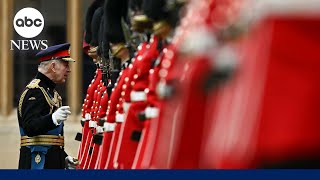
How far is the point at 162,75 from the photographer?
2518 mm

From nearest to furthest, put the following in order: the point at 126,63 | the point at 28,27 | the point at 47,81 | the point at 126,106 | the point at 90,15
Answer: the point at 126,106
the point at 126,63
the point at 47,81
the point at 90,15
the point at 28,27

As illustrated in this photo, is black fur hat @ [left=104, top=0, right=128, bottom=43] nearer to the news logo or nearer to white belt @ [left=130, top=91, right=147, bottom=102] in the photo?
white belt @ [left=130, top=91, right=147, bottom=102]

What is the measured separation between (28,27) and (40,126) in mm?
7141

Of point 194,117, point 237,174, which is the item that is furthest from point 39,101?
point 237,174

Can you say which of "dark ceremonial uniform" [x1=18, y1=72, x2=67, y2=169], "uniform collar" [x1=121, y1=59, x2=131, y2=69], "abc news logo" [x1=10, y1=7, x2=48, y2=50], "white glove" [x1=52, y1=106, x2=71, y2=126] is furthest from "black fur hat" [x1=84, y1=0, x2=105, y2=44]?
"abc news logo" [x1=10, y1=7, x2=48, y2=50]

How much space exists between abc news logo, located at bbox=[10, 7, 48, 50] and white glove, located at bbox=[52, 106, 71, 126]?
22.4 ft

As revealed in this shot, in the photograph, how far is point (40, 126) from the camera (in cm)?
606

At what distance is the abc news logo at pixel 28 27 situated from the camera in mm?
12969

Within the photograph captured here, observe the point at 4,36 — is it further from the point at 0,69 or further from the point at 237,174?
the point at 237,174

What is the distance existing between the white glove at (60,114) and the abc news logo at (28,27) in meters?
6.83

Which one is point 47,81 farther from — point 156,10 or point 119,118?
point 156,10

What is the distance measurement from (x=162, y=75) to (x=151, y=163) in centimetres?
22

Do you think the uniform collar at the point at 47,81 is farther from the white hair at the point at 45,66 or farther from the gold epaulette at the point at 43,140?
the gold epaulette at the point at 43,140

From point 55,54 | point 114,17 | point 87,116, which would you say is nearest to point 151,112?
point 114,17
